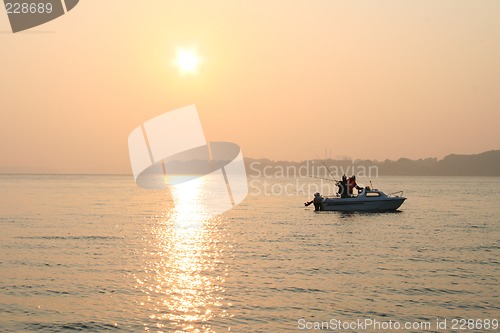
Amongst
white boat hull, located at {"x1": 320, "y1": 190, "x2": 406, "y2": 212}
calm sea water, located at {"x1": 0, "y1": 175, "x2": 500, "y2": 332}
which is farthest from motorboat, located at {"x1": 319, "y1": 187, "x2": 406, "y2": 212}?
calm sea water, located at {"x1": 0, "y1": 175, "x2": 500, "y2": 332}

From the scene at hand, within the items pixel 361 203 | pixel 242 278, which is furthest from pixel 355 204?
pixel 242 278

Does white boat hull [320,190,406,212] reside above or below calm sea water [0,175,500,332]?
above

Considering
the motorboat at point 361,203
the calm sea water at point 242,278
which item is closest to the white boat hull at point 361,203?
the motorboat at point 361,203

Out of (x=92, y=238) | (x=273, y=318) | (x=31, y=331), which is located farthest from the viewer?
(x=92, y=238)

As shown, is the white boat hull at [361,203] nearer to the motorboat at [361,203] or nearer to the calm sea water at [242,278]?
the motorboat at [361,203]

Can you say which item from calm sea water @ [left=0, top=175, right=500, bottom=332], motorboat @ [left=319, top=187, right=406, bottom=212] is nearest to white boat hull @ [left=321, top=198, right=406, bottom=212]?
motorboat @ [left=319, top=187, right=406, bottom=212]

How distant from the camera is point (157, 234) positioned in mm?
46094

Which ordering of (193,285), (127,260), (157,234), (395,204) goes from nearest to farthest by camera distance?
(193,285)
(127,260)
(157,234)
(395,204)

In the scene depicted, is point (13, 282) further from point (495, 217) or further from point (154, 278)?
point (495, 217)

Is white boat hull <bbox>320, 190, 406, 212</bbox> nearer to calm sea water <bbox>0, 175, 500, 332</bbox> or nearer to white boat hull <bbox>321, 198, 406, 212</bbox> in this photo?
white boat hull <bbox>321, 198, 406, 212</bbox>

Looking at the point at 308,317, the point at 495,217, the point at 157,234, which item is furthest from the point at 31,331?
the point at 495,217

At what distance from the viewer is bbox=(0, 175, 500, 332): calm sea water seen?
1998 cm

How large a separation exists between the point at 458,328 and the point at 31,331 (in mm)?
13891

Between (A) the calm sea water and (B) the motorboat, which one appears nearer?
(A) the calm sea water
